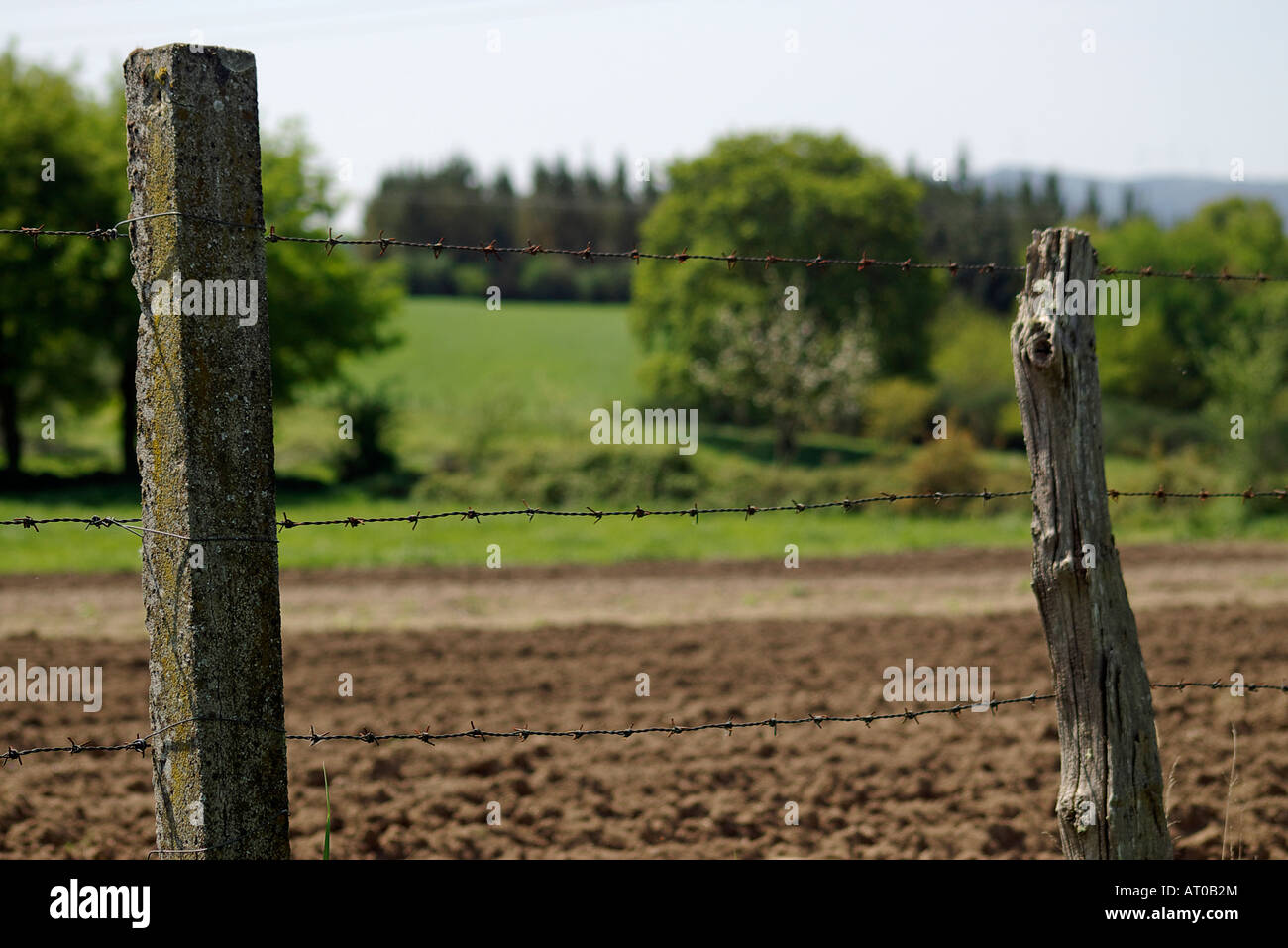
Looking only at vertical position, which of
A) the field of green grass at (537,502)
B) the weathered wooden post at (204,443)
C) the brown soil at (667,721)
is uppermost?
the weathered wooden post at (204,443)

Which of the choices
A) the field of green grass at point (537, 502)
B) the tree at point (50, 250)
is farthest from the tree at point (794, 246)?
the tree at point (50, 250)

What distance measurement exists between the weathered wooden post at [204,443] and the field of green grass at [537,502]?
10196 mm

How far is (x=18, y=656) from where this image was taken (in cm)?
961

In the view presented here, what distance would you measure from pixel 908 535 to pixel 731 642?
30.5 ft

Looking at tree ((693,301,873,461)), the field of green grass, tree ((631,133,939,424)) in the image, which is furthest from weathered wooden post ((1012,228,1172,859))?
tree ((631,133,939,424))

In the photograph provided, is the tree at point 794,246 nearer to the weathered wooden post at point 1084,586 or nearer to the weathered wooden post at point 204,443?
the weathered wooden post at point 1084,586

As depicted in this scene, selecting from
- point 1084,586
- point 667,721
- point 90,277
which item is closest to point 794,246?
point 90,277

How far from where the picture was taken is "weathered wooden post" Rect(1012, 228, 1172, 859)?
332 centimetres

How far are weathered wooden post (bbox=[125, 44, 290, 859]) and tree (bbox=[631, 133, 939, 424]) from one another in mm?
29502

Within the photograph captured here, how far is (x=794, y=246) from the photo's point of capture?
34625 millimetres

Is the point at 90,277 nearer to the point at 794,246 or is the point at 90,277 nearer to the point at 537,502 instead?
the point at 537,502

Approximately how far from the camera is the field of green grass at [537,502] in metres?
17.2
